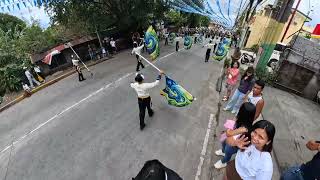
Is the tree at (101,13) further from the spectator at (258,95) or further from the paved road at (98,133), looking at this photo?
the spectator at (258,95)

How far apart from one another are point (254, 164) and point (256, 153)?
0.56 feet

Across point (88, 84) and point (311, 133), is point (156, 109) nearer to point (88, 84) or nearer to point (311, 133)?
point (88, 84)

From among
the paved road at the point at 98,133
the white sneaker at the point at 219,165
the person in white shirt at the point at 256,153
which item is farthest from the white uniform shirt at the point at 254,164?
the paved road at the point at 98,133

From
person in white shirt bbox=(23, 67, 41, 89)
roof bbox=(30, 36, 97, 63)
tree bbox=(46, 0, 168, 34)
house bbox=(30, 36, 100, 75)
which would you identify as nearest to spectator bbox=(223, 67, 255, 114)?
person in white shirt bbox=(23, 67, 41, 89)

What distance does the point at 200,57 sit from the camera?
17047 mm

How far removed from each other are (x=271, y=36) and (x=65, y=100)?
10690mm

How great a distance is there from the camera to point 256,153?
3113 mm

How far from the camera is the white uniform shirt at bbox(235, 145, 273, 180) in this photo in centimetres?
302

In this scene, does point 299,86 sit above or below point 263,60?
below

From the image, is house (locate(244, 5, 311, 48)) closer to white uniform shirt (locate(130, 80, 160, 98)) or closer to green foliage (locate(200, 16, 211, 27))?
green foliage (locate(200, 16, 211, 27))

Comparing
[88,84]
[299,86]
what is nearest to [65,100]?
[88,84]

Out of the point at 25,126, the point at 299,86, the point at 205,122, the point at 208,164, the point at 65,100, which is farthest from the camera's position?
the point at 299,86

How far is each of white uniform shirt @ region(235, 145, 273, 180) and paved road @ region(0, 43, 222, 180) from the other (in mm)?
2168

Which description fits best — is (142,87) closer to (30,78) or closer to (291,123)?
(291,123)
